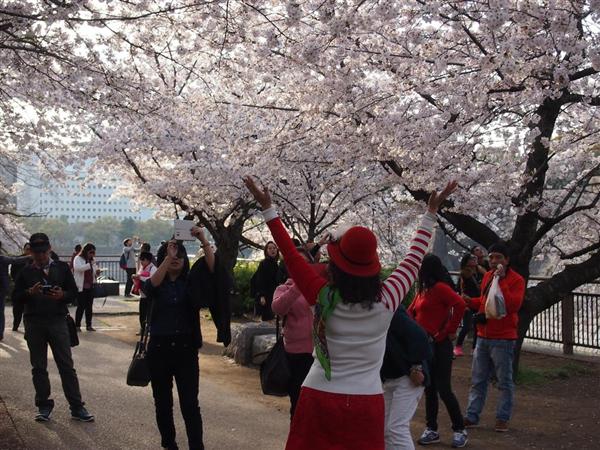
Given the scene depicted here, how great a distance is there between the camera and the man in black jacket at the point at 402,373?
507 cm

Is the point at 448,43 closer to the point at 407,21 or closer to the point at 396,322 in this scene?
the point at 407,21

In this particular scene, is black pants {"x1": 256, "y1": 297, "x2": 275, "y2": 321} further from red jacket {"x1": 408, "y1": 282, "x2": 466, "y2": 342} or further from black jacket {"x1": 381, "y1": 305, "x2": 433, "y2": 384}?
black jacket {"x1": 381, "y1": 305, "x2": 433, "y2": 384}

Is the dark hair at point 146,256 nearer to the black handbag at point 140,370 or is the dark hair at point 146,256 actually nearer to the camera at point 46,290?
the camera at point 46,290

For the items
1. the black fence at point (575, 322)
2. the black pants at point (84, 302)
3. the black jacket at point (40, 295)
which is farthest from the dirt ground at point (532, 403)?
the black pants at point (84, 302)

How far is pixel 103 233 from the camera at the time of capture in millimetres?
85188

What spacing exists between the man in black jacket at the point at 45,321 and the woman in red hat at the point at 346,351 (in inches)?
167

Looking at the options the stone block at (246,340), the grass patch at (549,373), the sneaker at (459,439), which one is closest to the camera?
the sneaker at (459,439)

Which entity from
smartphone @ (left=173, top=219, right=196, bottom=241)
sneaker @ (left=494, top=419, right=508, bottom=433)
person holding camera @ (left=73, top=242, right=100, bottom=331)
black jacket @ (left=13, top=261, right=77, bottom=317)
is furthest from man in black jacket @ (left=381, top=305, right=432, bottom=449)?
person holding camera @ (left=73, top=242, right=100, bottom=331)

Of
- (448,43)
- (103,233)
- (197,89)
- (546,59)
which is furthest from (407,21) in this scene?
(103,233)

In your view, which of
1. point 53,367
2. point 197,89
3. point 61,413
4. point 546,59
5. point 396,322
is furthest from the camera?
point 197,89

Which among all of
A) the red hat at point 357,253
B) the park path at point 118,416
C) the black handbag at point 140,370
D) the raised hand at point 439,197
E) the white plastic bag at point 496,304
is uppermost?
the raised hand at point 439,197

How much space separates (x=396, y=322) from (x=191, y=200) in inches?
533

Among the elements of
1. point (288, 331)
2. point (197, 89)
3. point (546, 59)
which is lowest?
point (288, 331)

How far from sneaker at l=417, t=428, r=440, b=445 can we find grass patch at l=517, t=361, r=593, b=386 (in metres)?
4.04
